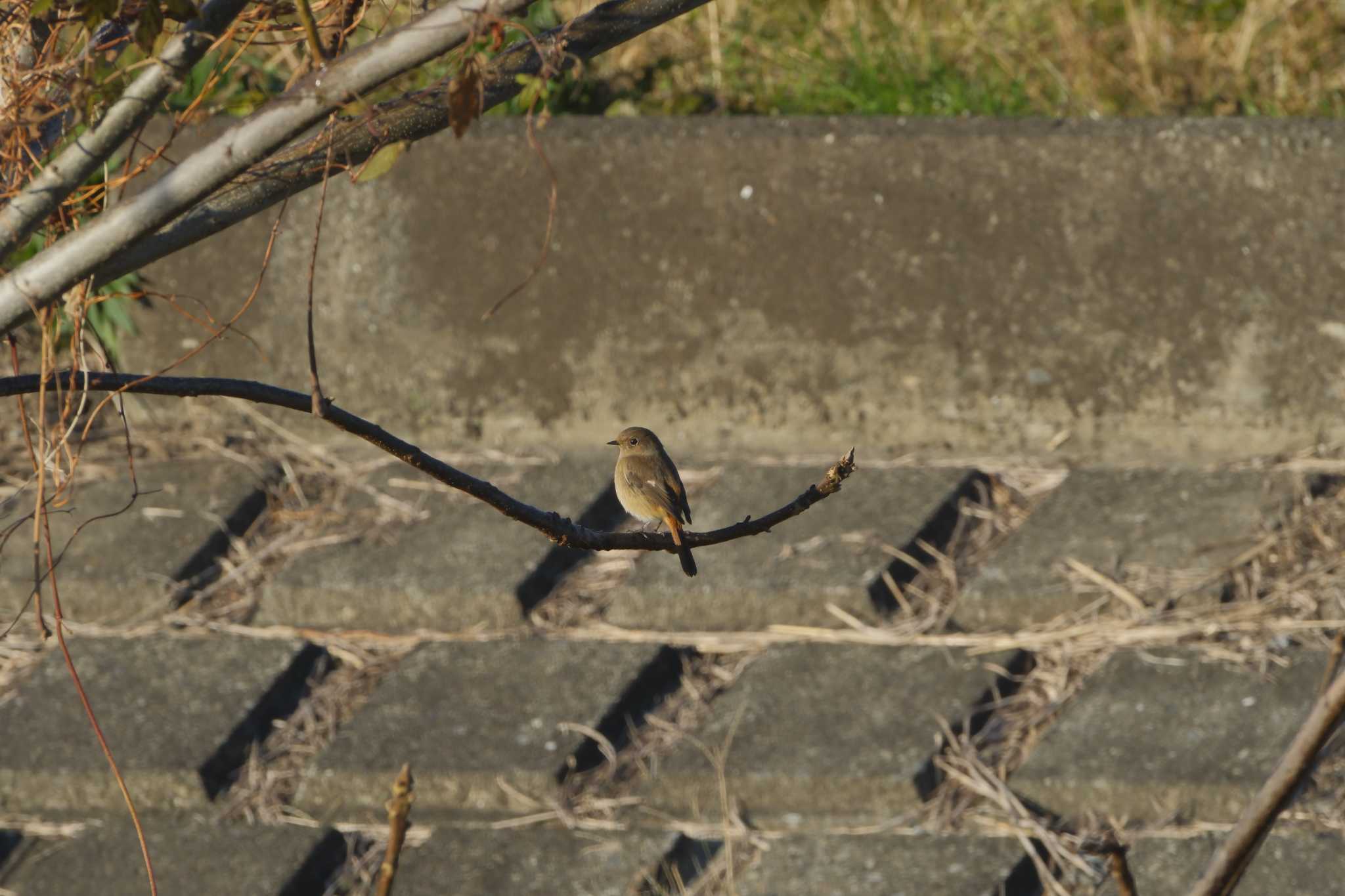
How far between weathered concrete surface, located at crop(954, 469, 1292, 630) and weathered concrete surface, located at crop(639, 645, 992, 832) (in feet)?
0.87

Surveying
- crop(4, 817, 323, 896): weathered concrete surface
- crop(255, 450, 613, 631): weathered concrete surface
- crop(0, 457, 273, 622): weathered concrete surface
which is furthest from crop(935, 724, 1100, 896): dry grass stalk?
crop(0, 457, 273, 622): weathered concrete surface

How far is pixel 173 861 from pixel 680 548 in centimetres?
236

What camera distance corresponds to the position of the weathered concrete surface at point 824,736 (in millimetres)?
3381

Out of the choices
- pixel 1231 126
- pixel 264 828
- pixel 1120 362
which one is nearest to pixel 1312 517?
pixel 1120 362

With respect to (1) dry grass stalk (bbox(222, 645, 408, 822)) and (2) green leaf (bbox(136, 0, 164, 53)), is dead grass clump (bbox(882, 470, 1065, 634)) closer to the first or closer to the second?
(1) dry grass stalk (bbox(222, 645, 408, 822))

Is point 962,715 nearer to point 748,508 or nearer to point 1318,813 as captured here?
point 1318,813

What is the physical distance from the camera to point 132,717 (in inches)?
153

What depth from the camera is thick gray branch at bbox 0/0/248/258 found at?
123cm

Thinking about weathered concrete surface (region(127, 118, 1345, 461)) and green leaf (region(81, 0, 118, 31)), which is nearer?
green leaf (region(81, 0, 118, 31))

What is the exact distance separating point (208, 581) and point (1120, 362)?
2.51 metres

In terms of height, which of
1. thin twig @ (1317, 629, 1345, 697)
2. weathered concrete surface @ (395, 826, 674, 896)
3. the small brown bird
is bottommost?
weathered concrete surface @ (395, 826, 674, 896)

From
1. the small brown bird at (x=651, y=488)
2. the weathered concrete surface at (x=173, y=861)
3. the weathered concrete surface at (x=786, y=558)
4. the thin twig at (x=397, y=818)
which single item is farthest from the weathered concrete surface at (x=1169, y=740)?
the thin twig at (x=397, y=818)

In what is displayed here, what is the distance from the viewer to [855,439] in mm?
4820

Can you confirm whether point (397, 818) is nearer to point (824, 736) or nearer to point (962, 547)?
point (824, 736)
